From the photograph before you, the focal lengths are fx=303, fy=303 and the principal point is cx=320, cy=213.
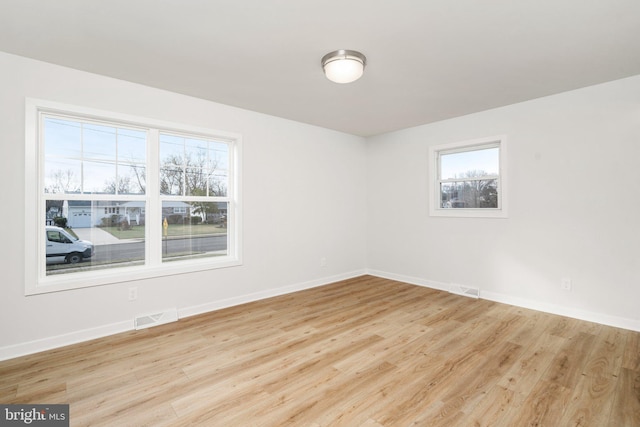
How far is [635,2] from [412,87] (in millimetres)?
1718

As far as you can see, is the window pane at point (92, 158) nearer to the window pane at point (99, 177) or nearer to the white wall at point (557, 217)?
the window pane at point (99, 177)

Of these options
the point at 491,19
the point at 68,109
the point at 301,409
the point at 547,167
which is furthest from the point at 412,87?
the point at 68,109

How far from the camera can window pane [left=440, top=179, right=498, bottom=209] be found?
13.8 feet

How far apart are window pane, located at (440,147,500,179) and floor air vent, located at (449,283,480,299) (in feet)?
5.27

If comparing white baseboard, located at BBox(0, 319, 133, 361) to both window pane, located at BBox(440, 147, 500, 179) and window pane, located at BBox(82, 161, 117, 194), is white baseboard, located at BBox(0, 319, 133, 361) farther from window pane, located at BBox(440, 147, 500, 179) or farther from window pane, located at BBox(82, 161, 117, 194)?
window pane, located at BBox(440, 147, 500, 179)

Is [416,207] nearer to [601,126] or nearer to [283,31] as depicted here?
[601,126]

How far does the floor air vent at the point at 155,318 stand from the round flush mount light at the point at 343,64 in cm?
301

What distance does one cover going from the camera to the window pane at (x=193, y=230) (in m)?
3.56

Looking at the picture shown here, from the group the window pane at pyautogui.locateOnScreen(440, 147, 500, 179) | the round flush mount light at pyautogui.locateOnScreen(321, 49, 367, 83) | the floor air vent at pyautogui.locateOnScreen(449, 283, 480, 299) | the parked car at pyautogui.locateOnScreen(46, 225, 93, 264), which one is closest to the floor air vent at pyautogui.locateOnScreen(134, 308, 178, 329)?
the parked car at pyautogui.locateOnScreen(46, 225, 93, 264)

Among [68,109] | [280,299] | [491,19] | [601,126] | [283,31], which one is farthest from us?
[280,299]

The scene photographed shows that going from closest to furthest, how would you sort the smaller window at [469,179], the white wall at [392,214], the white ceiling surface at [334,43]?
the white ceiling surface at [334,43], the white wall at [392,214], the smaller window at [469,179]

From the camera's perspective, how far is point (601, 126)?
3.26 meters

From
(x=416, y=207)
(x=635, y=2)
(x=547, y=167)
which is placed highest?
(x=635, y=2)

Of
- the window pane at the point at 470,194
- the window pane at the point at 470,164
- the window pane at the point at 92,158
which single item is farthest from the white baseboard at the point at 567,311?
the window pane at the point at 92,158
